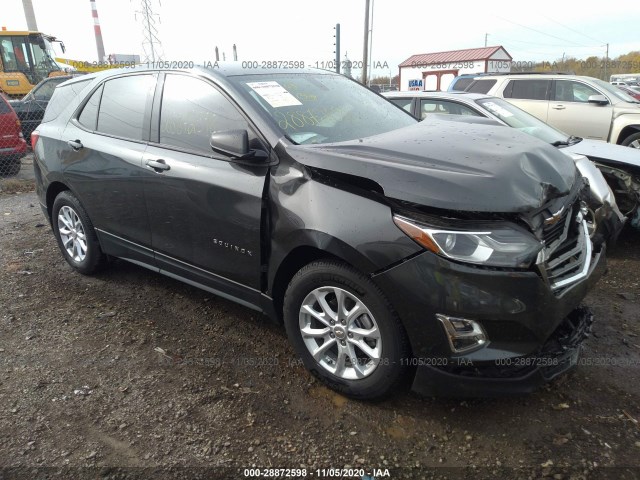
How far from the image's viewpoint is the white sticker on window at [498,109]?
516cm

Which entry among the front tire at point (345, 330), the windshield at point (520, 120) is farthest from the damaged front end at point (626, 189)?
the front tire at point (345, 330)

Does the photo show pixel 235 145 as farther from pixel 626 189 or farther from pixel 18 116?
pixel 18 116

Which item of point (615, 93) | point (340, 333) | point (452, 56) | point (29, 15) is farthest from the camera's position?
point (29, 15)

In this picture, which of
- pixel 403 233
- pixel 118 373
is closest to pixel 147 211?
pixel 118 373

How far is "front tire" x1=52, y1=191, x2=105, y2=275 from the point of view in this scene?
3957 mm

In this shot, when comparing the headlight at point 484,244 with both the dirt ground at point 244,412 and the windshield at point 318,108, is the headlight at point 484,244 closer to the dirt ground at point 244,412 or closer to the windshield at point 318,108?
the dirt ground at point 244,412

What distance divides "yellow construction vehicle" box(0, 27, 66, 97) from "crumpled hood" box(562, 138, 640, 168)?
17.9 meters

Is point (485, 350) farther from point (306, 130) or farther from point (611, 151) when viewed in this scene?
point (611, 151)

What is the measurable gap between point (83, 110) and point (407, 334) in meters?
3.26

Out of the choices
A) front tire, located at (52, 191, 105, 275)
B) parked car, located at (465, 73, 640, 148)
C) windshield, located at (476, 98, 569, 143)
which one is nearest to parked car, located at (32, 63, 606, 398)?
front tire, located at (52, 191, 105, 275)

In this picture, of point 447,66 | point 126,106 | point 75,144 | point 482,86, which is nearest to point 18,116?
point 75,144

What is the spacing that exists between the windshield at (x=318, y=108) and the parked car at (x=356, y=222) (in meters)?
0.01

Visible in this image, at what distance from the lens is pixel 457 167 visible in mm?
2248

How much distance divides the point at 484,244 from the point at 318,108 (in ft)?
4.96
